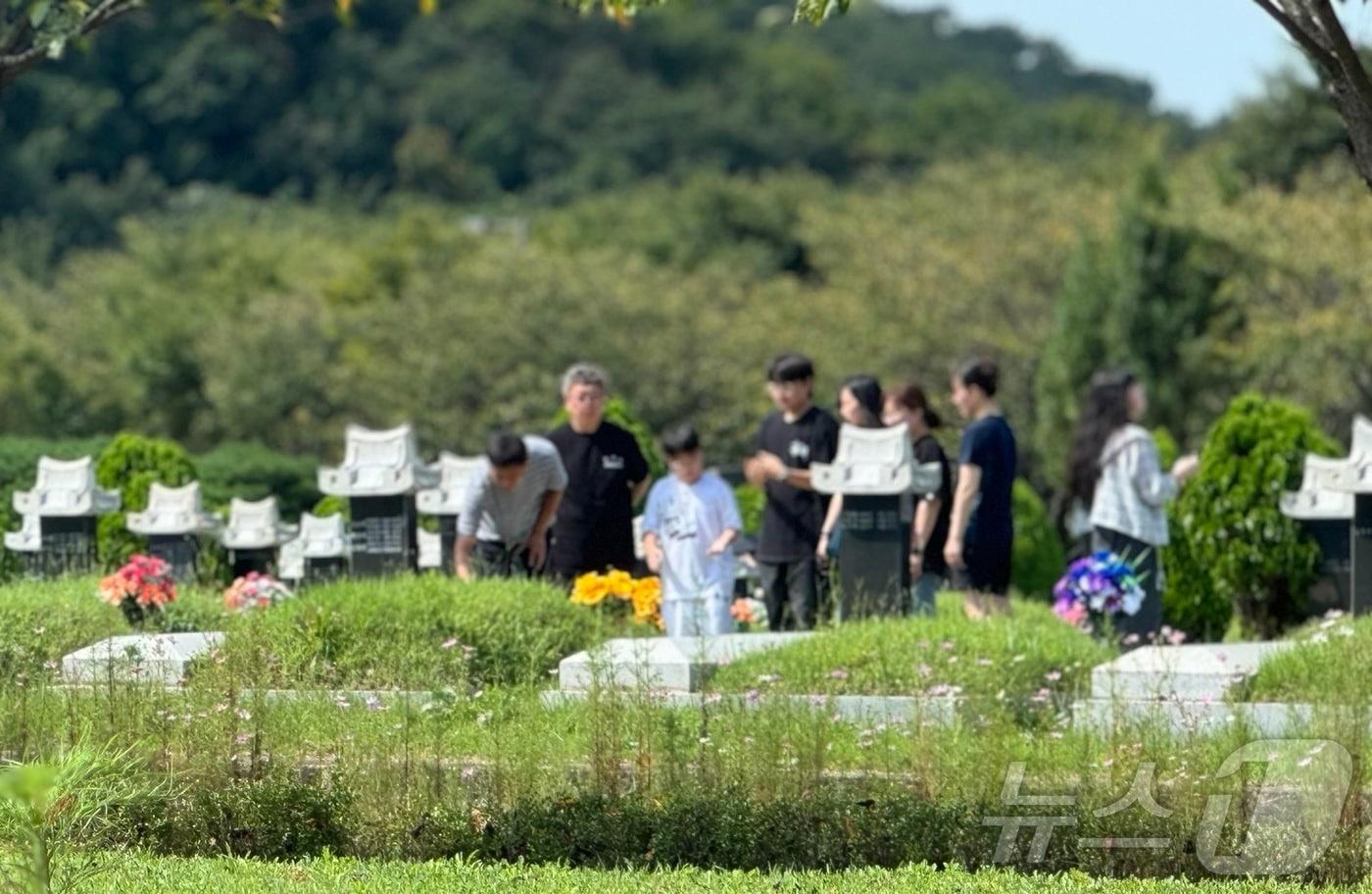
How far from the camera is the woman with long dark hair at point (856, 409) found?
11773 millimetres

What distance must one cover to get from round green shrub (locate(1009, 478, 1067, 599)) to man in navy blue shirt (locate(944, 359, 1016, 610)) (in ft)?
28.2

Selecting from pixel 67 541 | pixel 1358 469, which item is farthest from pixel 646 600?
pixel 67 541

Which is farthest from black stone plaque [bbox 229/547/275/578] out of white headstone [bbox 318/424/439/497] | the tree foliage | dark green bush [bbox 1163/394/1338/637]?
the tree foliage

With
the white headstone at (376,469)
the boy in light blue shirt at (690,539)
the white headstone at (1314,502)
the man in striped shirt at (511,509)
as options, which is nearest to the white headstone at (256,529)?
the white headstone at (376,469)

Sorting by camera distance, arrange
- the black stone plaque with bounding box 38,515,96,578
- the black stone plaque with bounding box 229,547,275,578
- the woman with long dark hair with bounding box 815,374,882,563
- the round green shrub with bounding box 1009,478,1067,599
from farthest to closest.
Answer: the round green shrub with bounding box 1009,478,1067,599 → the black stone plaque with bounding box 229,547,275,578 → the black stone plaque with bounding box 38,515,96,578 → the woman with long dark hair with bounding box 815,374,882,563

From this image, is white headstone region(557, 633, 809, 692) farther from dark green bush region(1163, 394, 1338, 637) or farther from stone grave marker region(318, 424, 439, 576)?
dark green bush region(1163, 394, 1338, 637)

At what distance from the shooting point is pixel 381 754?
7832 mm

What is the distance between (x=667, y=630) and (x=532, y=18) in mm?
88237

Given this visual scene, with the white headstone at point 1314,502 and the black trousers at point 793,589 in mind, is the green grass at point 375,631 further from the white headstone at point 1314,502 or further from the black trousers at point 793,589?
the white headstone at point 1314,502

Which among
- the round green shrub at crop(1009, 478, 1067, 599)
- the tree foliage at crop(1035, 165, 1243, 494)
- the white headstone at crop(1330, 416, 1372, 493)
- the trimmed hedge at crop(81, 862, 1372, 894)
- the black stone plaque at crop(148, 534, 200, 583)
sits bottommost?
the trimmed hedge at crop(81, 862, 1372, 894)

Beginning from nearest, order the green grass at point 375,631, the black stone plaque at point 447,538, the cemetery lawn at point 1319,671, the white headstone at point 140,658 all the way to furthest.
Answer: the white headstone at point 140,658 < the cemetery lawn at point 1319,671 < the green grass at point 375,631 < the black stone plaque at point 447,538

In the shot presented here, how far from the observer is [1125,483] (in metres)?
12.0

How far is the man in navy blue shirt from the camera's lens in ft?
37.2

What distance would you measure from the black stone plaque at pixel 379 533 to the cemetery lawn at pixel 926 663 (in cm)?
360
